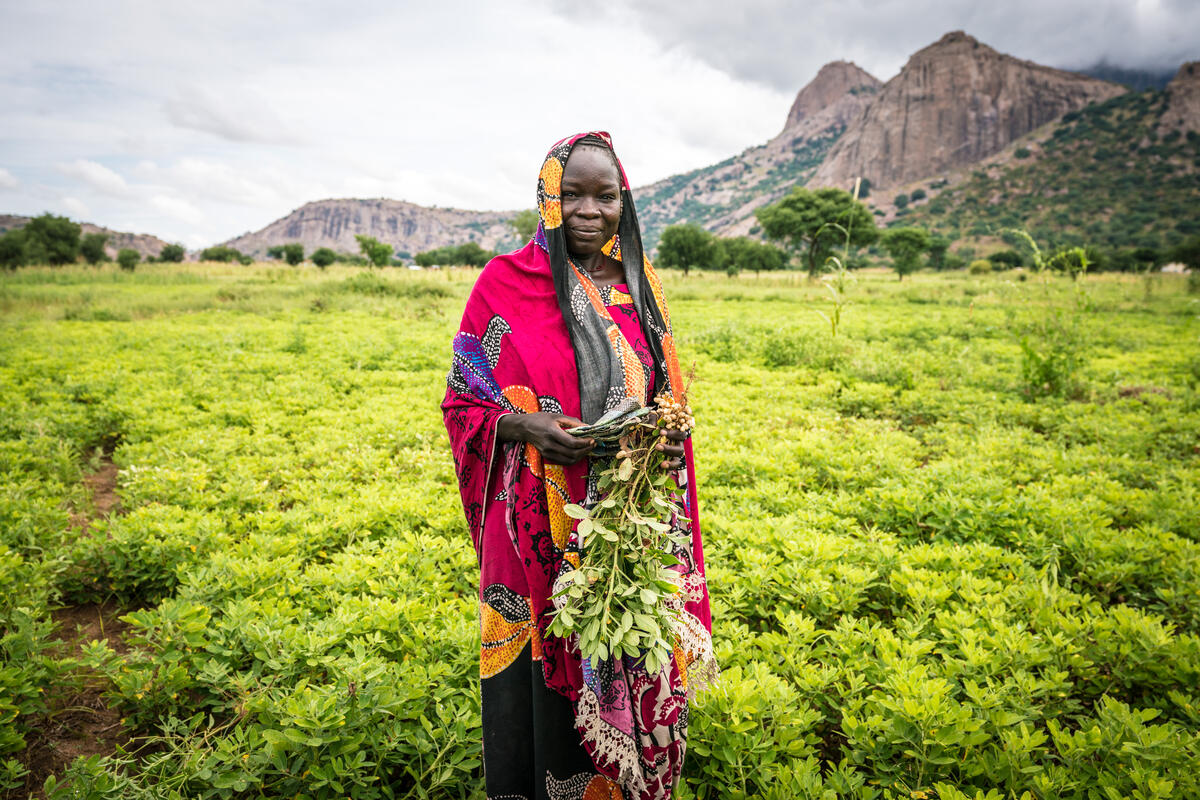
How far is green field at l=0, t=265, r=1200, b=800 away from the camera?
2176 mm

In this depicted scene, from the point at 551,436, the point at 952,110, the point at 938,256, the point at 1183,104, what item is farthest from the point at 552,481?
the point at 952,110

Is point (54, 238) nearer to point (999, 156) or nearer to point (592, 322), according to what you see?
point (592, 322)

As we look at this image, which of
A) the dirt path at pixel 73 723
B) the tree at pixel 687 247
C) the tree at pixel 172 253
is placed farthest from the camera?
the tree at pixel 687 247

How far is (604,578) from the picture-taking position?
168cm

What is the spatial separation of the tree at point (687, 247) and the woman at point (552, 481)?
4745 cm

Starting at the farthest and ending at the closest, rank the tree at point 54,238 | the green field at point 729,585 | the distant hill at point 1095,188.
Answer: the distant hill at point 1095,188 → the tree at point 54,238 → the green field at point 729,585

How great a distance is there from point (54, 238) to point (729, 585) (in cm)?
5160

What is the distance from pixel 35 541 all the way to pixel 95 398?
4661mm

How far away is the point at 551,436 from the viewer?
167cm

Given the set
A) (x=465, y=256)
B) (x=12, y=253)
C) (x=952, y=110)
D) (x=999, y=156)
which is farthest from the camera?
(x=952, y=110)

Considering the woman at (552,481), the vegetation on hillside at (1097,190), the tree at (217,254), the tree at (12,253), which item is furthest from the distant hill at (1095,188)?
the tree at (217,254)

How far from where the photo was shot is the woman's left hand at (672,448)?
65.9 inches

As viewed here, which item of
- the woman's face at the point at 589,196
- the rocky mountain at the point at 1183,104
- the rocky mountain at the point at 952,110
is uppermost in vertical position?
the rocky mountain at the point at 952,110

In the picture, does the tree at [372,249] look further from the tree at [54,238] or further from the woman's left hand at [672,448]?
the woman's left hand at [672,448]
